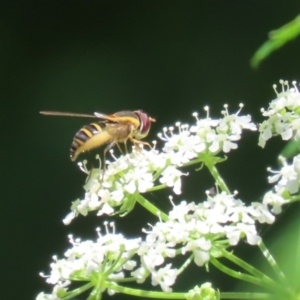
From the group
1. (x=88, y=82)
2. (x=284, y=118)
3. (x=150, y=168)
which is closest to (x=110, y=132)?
(x=150, y=168)

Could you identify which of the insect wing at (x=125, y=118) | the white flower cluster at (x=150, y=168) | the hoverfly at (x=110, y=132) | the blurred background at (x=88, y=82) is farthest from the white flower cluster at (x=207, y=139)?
the blurred background at (x=88, y=82)

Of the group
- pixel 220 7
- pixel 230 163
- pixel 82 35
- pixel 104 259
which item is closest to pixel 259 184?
pixel 230 163

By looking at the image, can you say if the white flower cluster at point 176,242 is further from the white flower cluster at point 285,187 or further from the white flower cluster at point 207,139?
the white flower cluster at point 207,139

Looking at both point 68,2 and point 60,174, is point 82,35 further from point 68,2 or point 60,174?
point 60,174

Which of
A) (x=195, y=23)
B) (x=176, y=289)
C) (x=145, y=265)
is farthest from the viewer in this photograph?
(x=195, y=23)

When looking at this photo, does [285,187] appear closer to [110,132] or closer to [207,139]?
[207,139]

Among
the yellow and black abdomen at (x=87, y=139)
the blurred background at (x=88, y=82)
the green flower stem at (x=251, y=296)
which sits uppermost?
the blurred background at (x=88, y=82)

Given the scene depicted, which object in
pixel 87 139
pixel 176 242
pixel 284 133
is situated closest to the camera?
pixel 176 242
